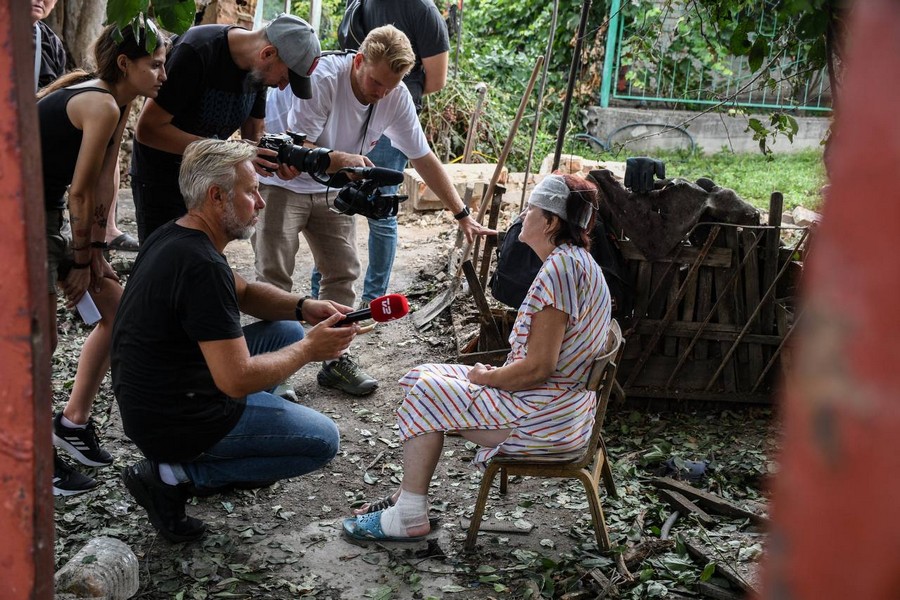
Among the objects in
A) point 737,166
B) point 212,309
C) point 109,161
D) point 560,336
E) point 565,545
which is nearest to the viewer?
point 212,309

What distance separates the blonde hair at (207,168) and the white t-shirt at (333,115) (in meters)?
1.43

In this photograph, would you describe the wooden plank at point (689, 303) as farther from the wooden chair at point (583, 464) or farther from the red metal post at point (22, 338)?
the red metal post at point (22, 338)

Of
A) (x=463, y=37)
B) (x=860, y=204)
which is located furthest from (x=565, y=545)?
(x=463, y=37)

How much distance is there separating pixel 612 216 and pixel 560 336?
69.6 inches

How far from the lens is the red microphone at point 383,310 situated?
3562 mm

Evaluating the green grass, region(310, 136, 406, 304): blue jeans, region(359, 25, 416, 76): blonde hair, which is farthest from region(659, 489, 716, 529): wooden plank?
the green grass

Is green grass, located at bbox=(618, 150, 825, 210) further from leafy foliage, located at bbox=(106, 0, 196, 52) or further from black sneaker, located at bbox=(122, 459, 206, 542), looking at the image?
leafy foliage, located at bbox=(106, 0, 196, 52)

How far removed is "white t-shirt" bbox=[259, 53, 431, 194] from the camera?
15.9 feet

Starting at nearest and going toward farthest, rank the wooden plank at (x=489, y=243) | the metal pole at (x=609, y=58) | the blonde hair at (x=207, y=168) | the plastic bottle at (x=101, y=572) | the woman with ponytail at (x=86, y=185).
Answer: the plastic bottle at (x=101, y=572) < the blonde hair at (x=207, y=168) < the woman with ponytail at (x=86, y=185) < the wooden plank at (x=489, y=243) < the metal pole at (x=609, y=58)

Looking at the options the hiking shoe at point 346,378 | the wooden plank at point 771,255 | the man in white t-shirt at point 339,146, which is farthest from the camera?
the hiking shoe at point 346,378

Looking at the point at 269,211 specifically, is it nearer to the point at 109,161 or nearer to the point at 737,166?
the point at 109,161

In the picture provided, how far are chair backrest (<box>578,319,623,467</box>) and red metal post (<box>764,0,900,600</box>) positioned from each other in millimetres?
2940

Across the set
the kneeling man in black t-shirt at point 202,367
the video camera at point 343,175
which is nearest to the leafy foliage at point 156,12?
the kneeling man in black t-shirt at point 202,367

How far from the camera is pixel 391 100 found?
5.11 meters
